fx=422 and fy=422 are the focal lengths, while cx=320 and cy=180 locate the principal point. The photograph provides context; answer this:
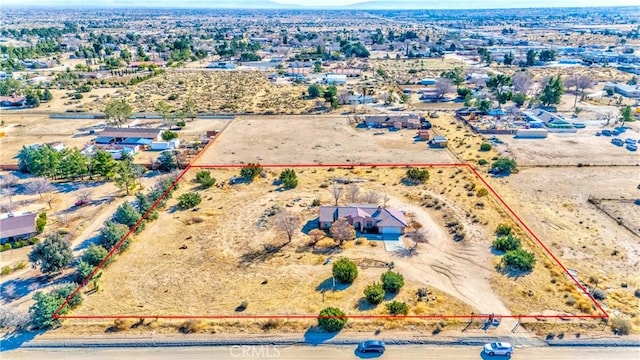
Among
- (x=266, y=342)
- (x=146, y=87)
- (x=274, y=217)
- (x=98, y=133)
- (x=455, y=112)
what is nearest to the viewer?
(x=266, y=342)

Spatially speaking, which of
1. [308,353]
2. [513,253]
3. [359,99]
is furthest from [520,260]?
[359,99]

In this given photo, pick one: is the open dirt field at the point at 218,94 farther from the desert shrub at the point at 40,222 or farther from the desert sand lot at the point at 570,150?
the desert shrub at the point at 40,222

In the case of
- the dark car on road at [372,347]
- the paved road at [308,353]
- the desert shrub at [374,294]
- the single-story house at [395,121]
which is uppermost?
the single-story house at [395,121]

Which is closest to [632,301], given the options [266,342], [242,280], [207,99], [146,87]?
[266,342]

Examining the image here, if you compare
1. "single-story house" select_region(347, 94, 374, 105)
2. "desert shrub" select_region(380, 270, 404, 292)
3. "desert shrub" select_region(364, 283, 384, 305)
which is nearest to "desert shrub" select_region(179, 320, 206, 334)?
"desert shrub" select_region(364, 283, 384, 305)

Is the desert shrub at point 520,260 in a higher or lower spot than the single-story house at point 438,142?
lower

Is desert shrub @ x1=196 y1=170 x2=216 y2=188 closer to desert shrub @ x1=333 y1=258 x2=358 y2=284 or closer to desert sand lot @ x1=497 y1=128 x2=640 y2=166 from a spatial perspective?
desert shrub @ x1=333 y1=258 x2=358 y2=284

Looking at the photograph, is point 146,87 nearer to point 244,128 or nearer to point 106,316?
point 244,128

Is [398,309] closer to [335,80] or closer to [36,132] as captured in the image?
[36,132]

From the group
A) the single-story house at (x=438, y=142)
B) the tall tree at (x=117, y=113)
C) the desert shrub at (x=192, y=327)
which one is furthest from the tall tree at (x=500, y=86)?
the desert shrub at (x=192, y=327)
